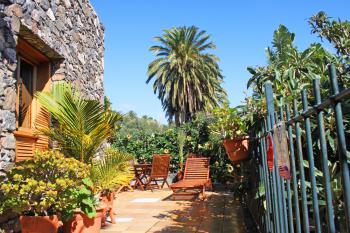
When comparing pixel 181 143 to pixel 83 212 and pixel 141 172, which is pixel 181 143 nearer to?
pixel 141 172

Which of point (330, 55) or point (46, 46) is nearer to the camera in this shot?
point (330, 55)

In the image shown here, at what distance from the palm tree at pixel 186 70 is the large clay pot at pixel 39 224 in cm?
1595

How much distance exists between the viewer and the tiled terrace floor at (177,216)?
4.67m

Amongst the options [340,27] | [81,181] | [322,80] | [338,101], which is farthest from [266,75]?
[338,101]

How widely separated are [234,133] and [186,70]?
15.5 metres

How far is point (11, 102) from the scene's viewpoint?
3805mm

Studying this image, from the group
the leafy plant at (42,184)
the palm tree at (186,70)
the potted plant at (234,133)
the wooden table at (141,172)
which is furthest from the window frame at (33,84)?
the palm tree at (186,70)

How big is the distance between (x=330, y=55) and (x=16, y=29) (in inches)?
129

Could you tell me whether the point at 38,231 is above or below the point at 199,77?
below

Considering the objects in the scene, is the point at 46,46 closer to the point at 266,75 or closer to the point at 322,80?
the point at 266,75

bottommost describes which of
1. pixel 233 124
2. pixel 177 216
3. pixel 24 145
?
pixel 177 216

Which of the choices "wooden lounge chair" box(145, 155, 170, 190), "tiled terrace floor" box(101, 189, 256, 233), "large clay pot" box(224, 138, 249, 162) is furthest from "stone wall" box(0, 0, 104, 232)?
"wooden lounge chair" box(145, 155, 170, 190)

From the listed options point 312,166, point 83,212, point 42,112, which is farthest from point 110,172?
point 312,166

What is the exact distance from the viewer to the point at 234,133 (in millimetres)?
4430
